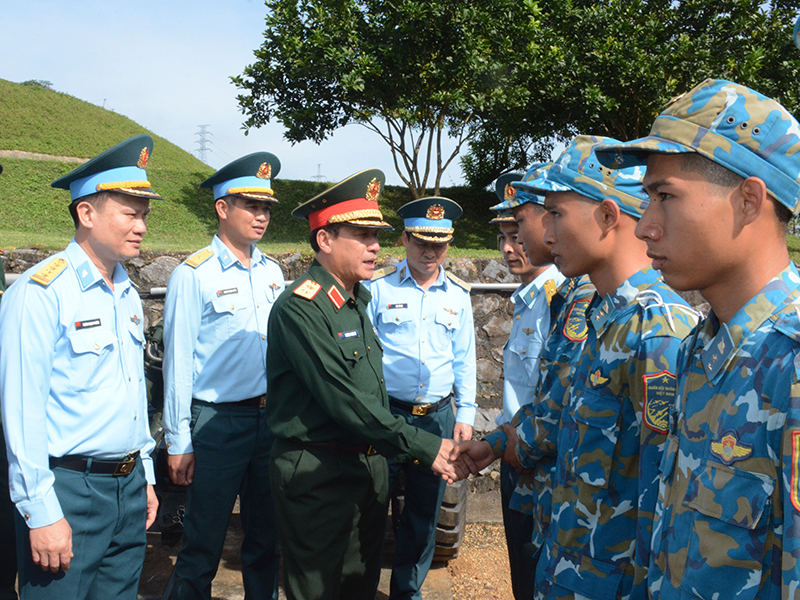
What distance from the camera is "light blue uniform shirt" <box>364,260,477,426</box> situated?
4.05 meters

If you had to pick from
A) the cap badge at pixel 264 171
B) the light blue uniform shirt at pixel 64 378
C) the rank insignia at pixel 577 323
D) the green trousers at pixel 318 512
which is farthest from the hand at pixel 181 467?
the rank insignia at pixel 577 323

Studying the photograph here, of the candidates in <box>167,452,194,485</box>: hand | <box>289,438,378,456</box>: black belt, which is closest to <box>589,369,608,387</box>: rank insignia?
<box>289,438,378,456</box>: black belt

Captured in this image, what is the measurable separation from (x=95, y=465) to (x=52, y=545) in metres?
0.33

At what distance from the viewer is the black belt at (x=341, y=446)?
2709 mm

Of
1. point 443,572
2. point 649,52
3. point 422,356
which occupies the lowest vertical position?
point 443,572

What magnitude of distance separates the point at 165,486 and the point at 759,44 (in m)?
14.5

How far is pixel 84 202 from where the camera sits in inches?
103

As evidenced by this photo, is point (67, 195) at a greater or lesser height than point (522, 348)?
greater

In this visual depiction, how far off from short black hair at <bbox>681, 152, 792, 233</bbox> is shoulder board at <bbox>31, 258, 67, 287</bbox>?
2356 mm

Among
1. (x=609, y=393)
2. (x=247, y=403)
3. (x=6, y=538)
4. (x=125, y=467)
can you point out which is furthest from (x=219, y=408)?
(x=609, y=393)

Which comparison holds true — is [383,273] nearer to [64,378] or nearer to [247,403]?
[247,403]

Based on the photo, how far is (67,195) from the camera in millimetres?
14391

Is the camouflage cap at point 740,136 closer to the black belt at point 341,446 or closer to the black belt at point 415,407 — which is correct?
the black belt at point 341,446

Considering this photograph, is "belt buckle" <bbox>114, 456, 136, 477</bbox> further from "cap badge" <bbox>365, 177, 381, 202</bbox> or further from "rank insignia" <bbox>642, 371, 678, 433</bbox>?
"rank insignia" <bbox>642, 371, 678, 433</bbox>
